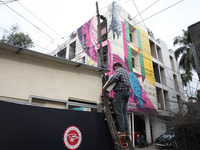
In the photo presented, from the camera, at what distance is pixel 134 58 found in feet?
59.2

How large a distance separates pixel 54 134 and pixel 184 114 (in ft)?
33.7

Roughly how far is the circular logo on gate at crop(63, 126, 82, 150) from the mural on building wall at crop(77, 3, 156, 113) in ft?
34.8

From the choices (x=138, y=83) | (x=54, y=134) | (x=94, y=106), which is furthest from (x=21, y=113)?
(x=138, y=83)

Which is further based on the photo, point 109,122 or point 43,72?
point 43,72

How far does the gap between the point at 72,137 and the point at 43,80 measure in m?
2.56

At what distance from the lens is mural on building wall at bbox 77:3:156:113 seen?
1431 cm

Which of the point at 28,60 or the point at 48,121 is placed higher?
the point at 28,60

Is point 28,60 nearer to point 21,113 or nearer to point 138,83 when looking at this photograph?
point 21,113

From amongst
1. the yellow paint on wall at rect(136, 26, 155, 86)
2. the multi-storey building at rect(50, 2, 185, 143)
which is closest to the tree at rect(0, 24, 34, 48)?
the multi-storey building at rect(50, 2, 185, 143)

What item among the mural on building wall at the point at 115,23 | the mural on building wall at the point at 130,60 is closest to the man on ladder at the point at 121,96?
the mural on building wall at the point at 130,60

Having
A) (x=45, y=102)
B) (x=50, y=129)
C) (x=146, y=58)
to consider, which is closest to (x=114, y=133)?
(x=50, y=129)

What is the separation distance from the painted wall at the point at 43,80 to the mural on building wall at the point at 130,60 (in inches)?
306

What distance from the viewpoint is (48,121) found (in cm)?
267

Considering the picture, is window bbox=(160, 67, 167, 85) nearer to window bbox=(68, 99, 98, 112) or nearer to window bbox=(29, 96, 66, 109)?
window bbox=(68, 99, 98, 112)
